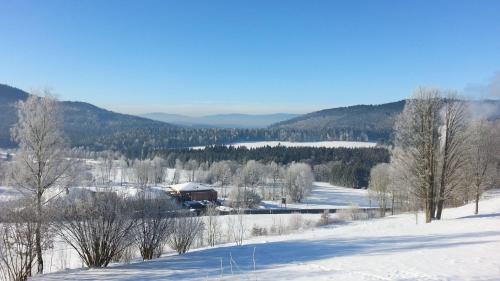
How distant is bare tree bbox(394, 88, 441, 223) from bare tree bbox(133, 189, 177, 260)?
15.5 metres

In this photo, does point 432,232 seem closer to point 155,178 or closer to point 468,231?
point 468,231

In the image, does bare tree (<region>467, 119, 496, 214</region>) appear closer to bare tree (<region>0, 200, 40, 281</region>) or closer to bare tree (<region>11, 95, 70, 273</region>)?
bare tree (<region>11, 95, 70, 273</region>)

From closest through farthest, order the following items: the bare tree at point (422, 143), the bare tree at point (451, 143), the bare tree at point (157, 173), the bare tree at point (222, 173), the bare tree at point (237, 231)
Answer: the bare tree at point (422, 143) < the bare tree at point (451, 143) < the bare tree at point (237, 231) < the bare tree at point (157, 173) < the bare tree at point (222, 173)

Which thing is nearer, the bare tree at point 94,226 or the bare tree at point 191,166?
the bare tree at point 94,226

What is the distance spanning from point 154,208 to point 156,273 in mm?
6588

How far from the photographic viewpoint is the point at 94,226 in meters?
16.9

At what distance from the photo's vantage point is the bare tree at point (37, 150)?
16375 mm

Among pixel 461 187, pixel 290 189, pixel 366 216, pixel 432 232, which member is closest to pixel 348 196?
pixel 290 189

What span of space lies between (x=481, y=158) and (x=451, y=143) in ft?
31.7

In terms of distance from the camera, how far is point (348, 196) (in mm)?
97688

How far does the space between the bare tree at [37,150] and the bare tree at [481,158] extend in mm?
28996

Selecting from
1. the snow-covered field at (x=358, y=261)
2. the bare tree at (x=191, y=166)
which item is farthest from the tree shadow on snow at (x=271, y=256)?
the bare tree at (x=191, y=166)

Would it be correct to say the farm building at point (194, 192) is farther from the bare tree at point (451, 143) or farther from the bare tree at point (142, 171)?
the bare tree at point (451, 143)

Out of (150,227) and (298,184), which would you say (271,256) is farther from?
(298,184)
